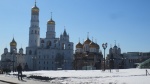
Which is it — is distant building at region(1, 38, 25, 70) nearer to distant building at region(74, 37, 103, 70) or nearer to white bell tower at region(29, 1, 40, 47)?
white bell tower at region(29, 1, 40, 47)

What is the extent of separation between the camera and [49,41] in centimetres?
11162

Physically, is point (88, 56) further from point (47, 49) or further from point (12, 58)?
point (12, 58)

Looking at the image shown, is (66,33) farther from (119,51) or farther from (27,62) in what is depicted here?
(119,51)

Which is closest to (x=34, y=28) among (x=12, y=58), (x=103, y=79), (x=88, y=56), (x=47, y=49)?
(x=47, y=49)

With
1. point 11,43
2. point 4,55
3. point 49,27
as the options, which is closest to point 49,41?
point 49,27

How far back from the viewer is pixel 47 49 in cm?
11144

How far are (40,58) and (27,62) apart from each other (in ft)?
17.4

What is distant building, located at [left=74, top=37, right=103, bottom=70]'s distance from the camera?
359ft

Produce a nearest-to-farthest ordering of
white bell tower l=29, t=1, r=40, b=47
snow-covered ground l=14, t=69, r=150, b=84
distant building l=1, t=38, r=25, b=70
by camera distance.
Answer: snow-covered ground l=14, t=69, r=150, b=84, white bell tower l=29, t=1, r=40, b=47, distant building l=1, t=38, r=25, b=70

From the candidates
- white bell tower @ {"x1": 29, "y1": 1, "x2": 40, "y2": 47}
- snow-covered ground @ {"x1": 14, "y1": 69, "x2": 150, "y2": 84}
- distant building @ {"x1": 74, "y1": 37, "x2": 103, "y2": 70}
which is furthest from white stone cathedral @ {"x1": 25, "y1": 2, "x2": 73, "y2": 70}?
snow-covered ground @ {"x1": 14, "y1": 69, "x2": 150, "y2": 84}

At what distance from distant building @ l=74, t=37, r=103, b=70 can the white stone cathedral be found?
3161 millimetres

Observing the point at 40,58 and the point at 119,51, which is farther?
the point at 119,51

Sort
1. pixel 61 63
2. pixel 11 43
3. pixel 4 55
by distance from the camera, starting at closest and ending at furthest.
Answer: pixel 61 63
pixel 11 43
pixel 4 55

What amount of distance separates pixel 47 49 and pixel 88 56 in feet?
47.9
